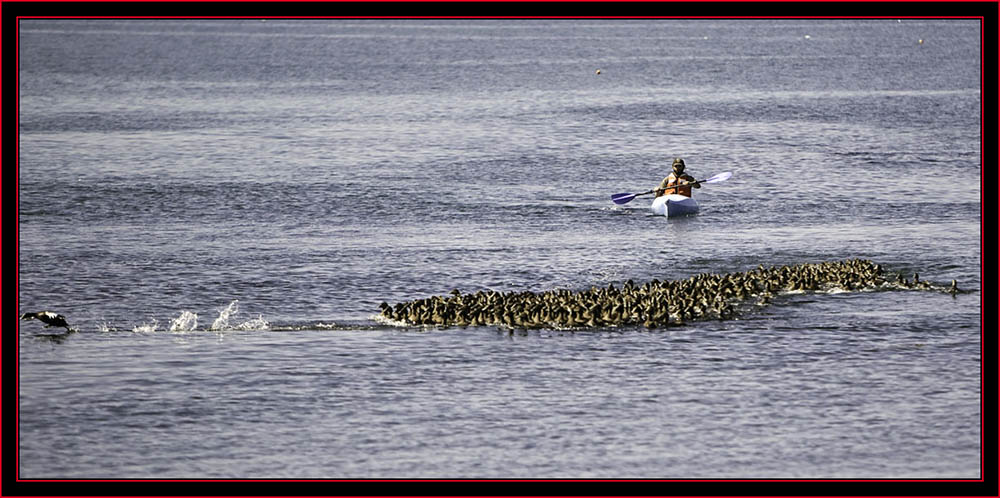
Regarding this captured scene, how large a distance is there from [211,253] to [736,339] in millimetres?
17779

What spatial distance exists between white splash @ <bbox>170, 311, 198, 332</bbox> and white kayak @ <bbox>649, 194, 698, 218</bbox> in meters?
20.0

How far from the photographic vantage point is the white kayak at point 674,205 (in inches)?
1981

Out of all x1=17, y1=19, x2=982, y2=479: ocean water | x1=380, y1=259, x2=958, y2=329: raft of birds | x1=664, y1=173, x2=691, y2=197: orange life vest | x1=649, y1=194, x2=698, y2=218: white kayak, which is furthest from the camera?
x1=664, y1=173, x2=691, y2=197: orange life vest

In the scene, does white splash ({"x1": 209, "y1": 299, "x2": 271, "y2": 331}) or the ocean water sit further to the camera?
white splash ({"x1": 209, "y1": 299, "x2": 271, "y2": 331})

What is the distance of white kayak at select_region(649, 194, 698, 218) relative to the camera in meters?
50.3

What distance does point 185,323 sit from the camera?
1368 inches

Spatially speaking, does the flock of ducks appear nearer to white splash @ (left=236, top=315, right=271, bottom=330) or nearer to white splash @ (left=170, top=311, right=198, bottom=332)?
white splash @ (left=170, top=311, right=198, bottom=332)

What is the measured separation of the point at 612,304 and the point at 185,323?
32.9ft

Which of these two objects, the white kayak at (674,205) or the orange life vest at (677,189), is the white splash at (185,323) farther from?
the orange life vest at (677,189)

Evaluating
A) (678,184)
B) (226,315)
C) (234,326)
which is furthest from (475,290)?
(678,184)

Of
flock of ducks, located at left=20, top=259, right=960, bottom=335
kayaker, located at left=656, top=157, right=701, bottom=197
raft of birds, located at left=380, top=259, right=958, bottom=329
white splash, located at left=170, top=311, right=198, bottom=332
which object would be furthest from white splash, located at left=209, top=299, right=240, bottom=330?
kayaker, located at left=656, top=157, right=701, bottom=197

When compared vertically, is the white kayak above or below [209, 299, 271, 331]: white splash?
above

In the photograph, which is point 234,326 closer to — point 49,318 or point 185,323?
point 185,323

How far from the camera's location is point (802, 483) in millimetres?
24406
